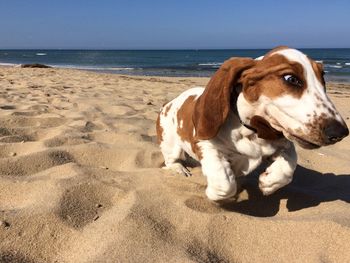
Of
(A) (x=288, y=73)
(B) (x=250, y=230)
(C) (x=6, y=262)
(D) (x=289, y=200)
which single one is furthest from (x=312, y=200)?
(C) (x=6, y=262)

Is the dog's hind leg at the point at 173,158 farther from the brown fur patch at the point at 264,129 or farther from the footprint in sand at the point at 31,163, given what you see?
the brown fur patch at the point at 264,129

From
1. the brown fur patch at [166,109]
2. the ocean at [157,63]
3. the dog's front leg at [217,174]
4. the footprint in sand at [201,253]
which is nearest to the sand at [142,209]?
the footprint in sand at [201,253]

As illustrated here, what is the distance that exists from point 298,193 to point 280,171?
1.72 ft

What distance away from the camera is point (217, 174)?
2828 millimetres

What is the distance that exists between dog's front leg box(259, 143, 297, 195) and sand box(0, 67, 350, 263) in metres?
0.19

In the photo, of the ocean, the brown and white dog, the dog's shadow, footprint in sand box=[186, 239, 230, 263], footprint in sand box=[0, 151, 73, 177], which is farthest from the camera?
the ocean

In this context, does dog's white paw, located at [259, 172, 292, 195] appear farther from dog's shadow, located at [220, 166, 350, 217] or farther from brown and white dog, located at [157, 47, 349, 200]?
dog's shadow, located at [220, 166, 350, 217]

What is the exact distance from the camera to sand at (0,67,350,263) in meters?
2.30

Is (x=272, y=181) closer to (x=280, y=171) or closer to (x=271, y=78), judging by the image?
(x=280, y=171)

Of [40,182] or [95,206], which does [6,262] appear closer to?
[95,206]

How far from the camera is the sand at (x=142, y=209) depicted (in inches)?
90.7

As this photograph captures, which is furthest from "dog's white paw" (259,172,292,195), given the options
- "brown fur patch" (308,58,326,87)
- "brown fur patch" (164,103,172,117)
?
"brown fur patch" (164,103,172,117)

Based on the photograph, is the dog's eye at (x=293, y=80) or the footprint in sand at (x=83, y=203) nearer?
the dog's eye at (x=293, y=80)

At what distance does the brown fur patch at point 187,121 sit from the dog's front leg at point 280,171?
0.49 m
